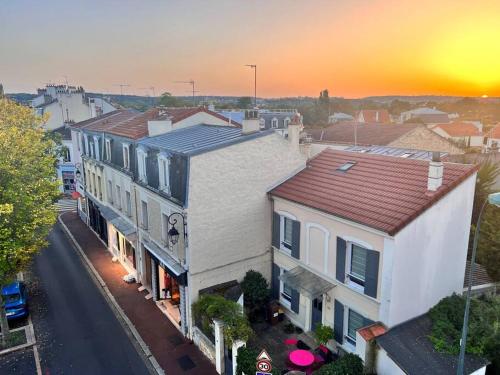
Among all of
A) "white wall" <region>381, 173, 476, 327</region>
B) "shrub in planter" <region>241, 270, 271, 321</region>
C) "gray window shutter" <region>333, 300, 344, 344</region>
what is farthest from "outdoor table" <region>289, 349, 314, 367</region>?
"shrub in planter" <region>241, 270, 271, 321</region>

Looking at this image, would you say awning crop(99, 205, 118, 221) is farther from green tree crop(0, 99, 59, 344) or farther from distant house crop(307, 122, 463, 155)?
distant house crop(307, 122, 463, 155)

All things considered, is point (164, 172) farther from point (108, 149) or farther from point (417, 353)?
point (417, 353)

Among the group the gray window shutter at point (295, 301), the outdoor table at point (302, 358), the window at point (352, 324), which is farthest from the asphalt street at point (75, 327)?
the window at point (352, 324)

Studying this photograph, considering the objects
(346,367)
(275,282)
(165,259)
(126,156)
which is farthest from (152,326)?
(126,156)

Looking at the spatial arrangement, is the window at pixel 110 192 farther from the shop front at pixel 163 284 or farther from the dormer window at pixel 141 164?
the shop front at pixel 163 284

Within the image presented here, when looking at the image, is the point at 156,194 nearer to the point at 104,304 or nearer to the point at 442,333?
the point at 104,304

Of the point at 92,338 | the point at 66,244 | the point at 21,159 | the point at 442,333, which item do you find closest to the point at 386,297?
the point at 442,333
